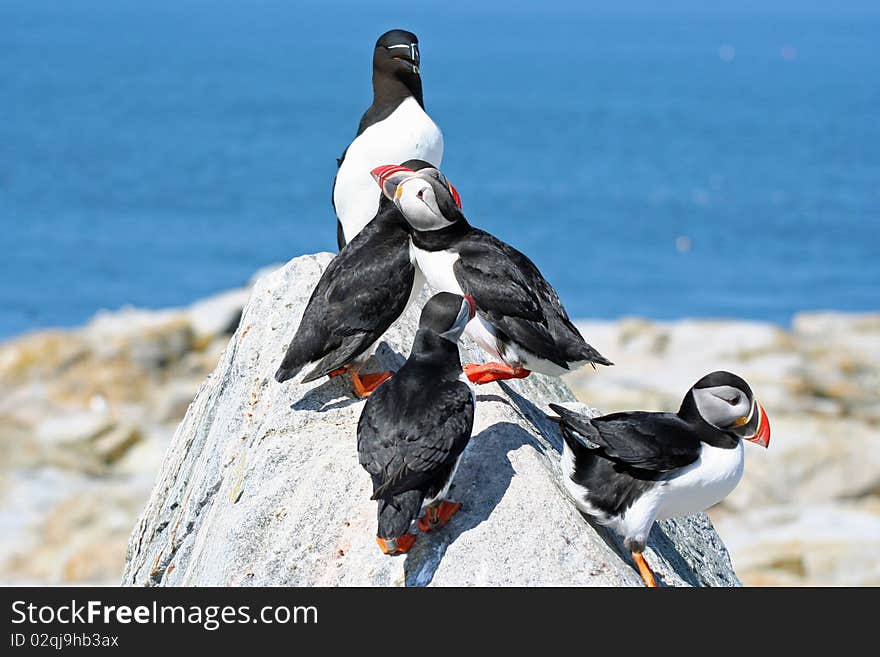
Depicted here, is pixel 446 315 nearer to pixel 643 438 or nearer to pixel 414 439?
pixel 414 439

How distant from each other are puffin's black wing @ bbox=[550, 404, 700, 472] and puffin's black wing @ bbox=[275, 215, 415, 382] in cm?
106

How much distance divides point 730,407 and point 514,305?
1.08 metres

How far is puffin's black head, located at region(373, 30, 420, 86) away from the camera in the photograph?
8406mm

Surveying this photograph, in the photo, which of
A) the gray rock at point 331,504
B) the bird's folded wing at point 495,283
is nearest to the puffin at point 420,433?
the gray rock at point 331,504

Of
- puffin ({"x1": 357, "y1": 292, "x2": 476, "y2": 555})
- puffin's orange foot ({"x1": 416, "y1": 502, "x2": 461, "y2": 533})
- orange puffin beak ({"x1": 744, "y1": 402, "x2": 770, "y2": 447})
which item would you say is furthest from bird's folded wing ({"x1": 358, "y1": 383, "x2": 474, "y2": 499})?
orange puffin beak ({"x1": 744, "y1": 402, "x2": 770, "y2": 447})

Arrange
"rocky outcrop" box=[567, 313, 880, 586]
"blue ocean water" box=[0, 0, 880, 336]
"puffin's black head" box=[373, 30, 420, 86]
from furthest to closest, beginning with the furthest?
"blue ocean water" box=[0, 0, 880, 336]
"rocky outcrop" box=[567, 313, 880, 586]
"puffin's black head" box=[373, 30, 420, 86]

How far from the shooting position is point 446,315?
545 cm

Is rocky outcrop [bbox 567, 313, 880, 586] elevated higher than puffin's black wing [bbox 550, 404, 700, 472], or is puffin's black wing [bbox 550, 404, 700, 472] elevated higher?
rocky outcrop [bbox 567, 313, 880, 586]

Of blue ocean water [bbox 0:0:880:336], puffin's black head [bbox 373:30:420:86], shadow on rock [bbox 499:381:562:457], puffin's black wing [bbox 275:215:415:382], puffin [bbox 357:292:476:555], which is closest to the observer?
puffin [bbox 357:292:476:555]

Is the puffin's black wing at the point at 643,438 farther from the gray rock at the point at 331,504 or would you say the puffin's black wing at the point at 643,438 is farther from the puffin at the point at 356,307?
the puffin at the point at 356,307

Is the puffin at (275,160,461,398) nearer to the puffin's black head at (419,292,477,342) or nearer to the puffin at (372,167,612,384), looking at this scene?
the puffin at (372,167,612,384)

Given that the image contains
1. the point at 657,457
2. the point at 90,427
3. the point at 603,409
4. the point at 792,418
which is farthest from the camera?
the point at 90,427

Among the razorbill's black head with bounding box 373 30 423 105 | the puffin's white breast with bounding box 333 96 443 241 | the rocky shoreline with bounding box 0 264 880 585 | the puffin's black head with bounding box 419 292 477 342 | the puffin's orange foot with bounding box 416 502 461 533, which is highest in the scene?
the rocky shoreline with bounding box 0 264 880 585

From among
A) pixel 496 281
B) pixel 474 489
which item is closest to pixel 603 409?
pixel 496 281
